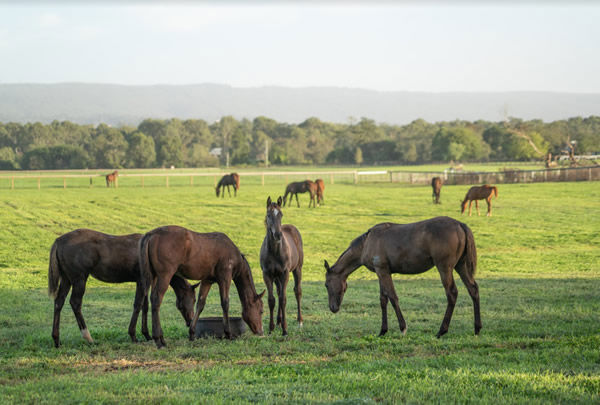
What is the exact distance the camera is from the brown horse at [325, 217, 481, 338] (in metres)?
9.66

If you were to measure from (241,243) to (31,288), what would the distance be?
9.81 metres

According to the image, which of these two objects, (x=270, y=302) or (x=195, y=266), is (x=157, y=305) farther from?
(x=270, y=302)

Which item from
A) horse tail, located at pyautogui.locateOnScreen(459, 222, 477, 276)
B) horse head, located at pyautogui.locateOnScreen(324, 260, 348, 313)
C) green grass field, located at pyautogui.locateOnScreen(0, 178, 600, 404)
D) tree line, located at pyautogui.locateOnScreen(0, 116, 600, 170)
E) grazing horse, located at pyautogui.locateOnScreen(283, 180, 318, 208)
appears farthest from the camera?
tree line, located at pyautogui.locateOnScreen(0, 116, 600, 170)

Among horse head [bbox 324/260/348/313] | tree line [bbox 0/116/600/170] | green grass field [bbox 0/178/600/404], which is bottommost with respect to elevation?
green grass field [bbox 0/178/600/404]

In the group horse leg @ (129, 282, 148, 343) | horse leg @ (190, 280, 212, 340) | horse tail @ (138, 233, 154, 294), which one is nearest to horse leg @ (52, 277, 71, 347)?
horse leg @ (129, 282, 148, 343)

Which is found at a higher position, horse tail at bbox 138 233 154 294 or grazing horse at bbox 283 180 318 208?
horse tail at bbox 138 233 154 294

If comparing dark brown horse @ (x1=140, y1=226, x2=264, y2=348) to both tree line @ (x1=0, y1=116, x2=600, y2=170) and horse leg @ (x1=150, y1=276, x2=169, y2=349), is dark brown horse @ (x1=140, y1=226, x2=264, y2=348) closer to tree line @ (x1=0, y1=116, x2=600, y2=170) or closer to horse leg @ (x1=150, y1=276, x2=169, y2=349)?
horse leg @ (x1=150, y1=276, x2=169, y2=349)

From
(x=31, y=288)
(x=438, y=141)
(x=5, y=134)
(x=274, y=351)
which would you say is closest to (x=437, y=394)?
(x=274, y=351)

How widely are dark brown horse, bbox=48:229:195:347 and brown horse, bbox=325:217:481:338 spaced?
3578 mm

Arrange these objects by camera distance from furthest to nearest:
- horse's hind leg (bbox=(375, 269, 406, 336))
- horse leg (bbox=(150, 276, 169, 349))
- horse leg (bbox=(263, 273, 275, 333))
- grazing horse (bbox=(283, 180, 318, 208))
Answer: grazing horse (bbox=(283, 180, 318, 208)), horse leg (bbox=(263, 273, 275, 333)), horse's hind leg (bbox=(375, 269, 406, 336)), horse leg (bbox=(150, 276, 169, 349))

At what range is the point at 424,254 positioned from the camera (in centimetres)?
980

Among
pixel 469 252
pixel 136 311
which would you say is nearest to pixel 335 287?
pixel 469 252

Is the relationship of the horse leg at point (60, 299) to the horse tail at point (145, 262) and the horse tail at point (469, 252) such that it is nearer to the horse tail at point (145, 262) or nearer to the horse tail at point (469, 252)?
the horse tail at point (145, 262)

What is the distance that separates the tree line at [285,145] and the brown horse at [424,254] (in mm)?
94238
